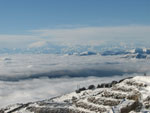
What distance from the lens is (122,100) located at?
5988 cm

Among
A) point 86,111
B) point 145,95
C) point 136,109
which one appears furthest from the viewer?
point 86,111

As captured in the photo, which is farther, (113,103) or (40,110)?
(40,110)

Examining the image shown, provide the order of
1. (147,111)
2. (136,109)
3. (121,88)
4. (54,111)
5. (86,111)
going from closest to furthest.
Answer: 1. (147,111)
2. (136,109)
3. (86,111)
4. (121,88)
5. (54,111)

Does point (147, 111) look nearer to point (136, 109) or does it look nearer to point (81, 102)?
point (136, 109)

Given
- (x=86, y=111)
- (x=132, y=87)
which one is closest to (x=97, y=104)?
(x=86, y=111)

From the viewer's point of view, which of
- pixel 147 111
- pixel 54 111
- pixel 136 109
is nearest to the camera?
pixel 147 111

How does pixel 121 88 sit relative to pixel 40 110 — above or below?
above

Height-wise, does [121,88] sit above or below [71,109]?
above

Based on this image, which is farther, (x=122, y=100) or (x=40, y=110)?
(x=40, y=110)

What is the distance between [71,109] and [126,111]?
70.5ft

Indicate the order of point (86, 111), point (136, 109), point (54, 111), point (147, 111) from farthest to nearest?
point (54, 111), point (86, 111), point (136, 109), point (147, 111)

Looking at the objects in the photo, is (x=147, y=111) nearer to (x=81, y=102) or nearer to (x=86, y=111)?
(x=86, y=111)

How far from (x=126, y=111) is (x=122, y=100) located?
5645 mm

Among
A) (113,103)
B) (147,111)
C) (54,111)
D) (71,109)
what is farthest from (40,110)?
(147,111)
